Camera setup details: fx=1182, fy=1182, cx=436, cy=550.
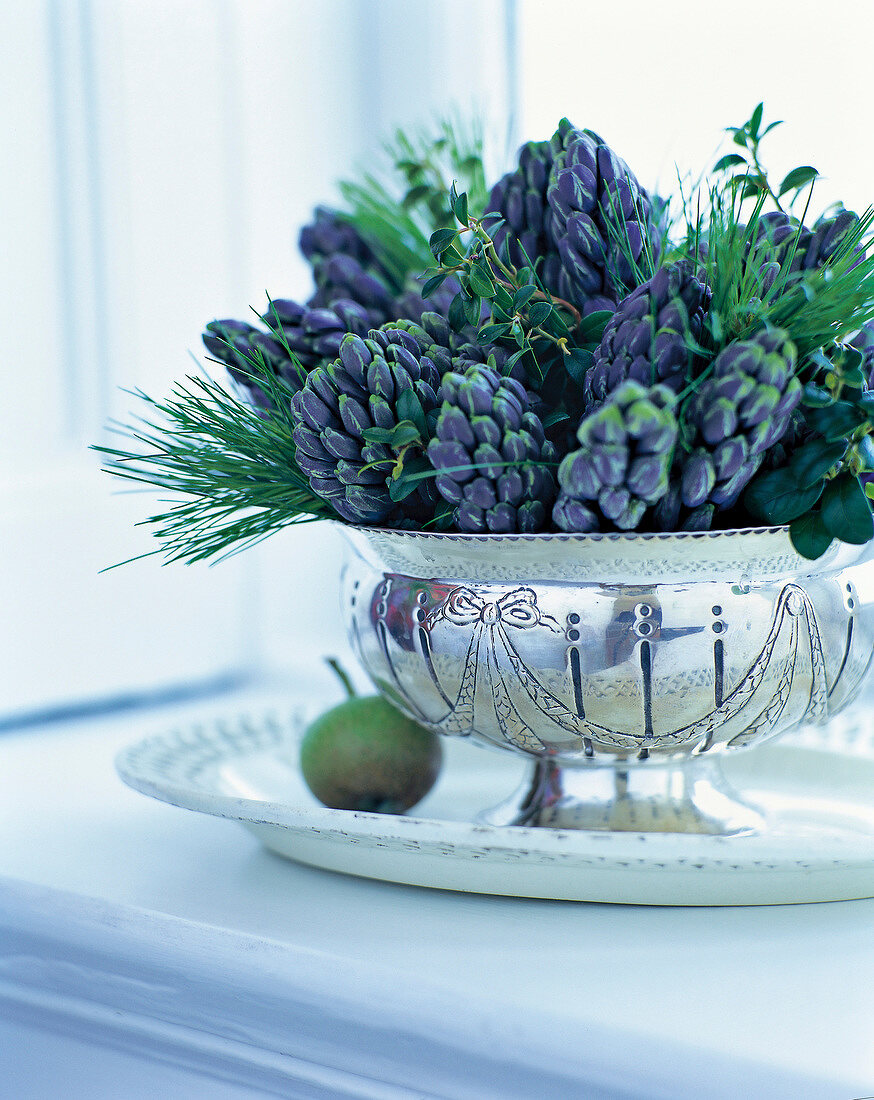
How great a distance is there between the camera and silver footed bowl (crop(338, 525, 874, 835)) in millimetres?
387

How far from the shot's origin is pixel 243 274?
820 millimetres

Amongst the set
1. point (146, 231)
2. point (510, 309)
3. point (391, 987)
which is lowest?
point (391, 987)

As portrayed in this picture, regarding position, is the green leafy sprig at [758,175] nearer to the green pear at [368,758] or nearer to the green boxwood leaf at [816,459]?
the green boxwood leaf at [816,459]

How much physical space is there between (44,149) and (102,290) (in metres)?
0.09

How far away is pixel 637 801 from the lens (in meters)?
0.43

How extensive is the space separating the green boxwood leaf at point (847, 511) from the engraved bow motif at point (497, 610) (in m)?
A: 0.09

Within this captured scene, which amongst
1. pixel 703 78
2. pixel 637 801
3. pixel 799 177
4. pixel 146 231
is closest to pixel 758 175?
pixel 799 177

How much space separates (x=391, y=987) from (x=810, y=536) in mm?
190

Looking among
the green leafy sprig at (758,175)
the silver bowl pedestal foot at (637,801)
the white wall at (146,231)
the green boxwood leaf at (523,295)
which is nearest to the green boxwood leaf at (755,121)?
the green leafy sprig at (758,175)

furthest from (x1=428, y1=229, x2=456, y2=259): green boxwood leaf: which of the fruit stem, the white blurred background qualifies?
the white blurred background

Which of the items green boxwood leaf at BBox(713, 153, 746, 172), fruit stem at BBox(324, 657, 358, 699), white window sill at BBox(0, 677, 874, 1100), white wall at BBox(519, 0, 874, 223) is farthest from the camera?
white wall at BBox(519, 0, 874, 223)

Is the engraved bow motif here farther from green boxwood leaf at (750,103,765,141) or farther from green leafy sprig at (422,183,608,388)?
green boxwood leaf at (750,103,765,141)

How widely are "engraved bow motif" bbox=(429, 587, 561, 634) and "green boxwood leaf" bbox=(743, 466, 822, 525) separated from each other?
8 cm

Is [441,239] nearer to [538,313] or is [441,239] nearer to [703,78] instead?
[538,313]
